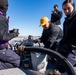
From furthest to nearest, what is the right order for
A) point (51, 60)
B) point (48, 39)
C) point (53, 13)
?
point (53, 13) < point (48, 39) < point (51, 60)

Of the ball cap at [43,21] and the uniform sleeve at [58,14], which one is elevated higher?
the ball cap at [43,21]

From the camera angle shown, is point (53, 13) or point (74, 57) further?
point (53, 13)

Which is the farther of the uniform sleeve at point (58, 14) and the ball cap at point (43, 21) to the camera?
the uniform sleeve at point (58, 14)

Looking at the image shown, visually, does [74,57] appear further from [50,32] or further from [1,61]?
[50,32]

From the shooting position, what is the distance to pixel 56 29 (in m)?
4.69

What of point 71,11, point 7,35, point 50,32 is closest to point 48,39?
point 50,32

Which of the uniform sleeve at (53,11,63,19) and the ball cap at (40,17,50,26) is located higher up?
the ball cap at (40,17,50,26)

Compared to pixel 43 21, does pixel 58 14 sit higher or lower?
lower

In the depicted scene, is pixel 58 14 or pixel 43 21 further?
pixel 58 14

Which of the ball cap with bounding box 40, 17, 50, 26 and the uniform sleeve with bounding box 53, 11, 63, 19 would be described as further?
the uniform sleeve with bounding box 53, 11, 63, 19

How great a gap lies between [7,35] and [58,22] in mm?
4558

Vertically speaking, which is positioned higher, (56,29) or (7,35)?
(7,35)

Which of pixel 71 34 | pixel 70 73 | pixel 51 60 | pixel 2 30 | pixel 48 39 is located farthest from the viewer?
Result: pixel 48 39

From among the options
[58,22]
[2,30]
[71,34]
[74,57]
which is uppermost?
[2,30]
